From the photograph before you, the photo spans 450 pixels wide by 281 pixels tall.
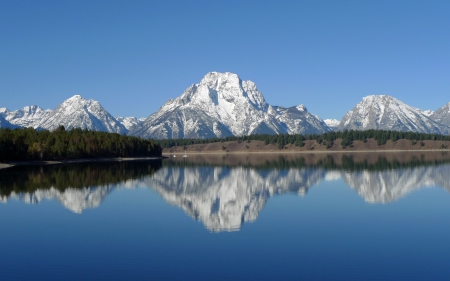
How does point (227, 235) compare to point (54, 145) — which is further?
point (54, 145)

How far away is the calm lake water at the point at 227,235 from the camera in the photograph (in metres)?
26.6

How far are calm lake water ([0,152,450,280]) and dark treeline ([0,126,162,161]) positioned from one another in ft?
282

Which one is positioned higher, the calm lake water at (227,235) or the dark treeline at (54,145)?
the dark treeline at (54,145)

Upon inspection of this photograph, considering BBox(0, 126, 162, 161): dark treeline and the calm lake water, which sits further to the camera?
BBox(0, 126, 162, 161): dark treeline

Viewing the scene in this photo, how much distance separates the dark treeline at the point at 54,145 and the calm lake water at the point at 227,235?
8583 cm

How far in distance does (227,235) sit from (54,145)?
137129 mm

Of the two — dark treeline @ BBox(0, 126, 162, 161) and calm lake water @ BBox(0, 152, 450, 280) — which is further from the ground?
dark treeline @ BBox(0, 126, 162, 161)

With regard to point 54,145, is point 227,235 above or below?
below

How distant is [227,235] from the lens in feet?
118

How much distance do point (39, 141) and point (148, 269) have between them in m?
143

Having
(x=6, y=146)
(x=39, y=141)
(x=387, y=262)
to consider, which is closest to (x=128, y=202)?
(x=387, y=262)

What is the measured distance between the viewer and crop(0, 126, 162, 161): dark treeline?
14238 centimetres

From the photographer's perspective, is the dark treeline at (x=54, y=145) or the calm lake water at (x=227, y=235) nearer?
the calm lake water at (x=227, y=235)

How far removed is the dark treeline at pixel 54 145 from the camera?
14238 centimetres
